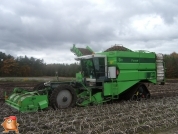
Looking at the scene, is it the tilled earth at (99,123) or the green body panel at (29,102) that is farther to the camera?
the green body panel at (29,102)

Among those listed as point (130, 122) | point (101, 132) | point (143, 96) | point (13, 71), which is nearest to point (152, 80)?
point (143, 96)

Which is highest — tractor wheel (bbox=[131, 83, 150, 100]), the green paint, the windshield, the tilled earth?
the green paint

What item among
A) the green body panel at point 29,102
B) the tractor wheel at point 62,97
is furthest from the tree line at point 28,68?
the green body panel at point 29,102

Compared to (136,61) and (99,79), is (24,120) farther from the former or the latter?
(136,61)

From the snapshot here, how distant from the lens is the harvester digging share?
332 inches

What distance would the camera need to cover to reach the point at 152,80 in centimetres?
1190

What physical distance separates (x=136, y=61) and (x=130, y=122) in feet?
17.0

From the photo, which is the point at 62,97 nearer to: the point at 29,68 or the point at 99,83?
the point at 99,83

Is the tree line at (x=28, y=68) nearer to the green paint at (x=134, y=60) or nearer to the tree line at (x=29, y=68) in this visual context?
the tree line at (x=29, y=68)

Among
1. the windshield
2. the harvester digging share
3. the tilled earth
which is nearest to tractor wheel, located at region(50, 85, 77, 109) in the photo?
the harvester digging share

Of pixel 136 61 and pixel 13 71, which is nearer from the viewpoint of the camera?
pixel 136 61

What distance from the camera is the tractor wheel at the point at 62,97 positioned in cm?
844

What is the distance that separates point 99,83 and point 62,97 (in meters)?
2.27

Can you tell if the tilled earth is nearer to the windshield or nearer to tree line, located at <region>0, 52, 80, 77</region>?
the windshield
